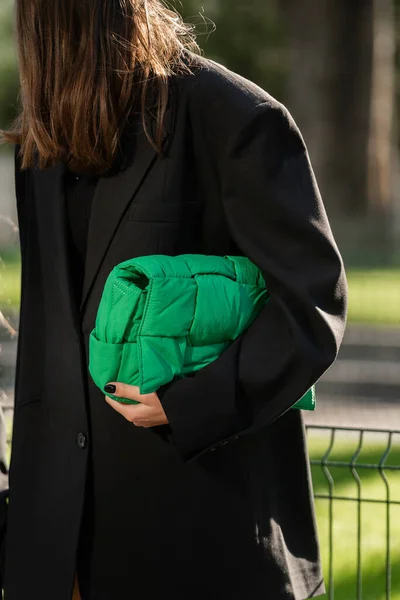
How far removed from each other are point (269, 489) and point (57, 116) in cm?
77

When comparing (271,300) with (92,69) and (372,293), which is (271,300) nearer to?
(92,69)

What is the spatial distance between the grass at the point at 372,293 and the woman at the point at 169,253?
1157 centimetres

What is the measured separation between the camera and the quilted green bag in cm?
173

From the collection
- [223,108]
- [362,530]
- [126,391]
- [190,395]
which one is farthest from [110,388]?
[362,530]

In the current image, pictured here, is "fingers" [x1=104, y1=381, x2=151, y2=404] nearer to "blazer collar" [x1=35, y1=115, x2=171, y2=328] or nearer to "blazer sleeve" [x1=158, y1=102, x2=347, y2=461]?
"blazer sleeve" [x1=158, y1=102, x2=347, y2=461]

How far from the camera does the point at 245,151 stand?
178 cm

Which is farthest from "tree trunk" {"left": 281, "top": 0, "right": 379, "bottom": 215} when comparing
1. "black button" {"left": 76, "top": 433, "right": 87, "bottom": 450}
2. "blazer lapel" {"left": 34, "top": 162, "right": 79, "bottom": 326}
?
"black button" {"left": 76, "top": 433, "right": 87, "bottom": 450}

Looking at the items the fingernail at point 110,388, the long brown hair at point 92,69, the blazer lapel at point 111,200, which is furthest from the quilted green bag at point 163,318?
the long brown hair at point 92,69

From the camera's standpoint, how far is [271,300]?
1.79 m

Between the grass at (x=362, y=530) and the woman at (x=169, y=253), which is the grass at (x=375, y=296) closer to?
the grass at (x=362, y=530)

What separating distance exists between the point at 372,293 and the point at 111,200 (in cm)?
1615

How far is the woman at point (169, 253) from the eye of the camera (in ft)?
5.84

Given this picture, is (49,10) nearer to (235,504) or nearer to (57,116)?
(57,116)

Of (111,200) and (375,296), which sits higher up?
(111,200)
